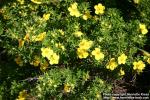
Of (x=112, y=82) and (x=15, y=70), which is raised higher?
(x=15, y=70)

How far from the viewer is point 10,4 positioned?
16.1ft

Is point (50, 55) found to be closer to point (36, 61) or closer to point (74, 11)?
point (36, 61)

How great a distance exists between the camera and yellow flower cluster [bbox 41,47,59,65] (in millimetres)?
4088

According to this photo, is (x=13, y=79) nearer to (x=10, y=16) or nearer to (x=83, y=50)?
(x=10, y=16)

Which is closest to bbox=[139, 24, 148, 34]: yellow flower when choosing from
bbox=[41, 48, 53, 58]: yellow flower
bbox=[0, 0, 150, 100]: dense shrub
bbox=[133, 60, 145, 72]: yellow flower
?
bbox=[0, 0, 150, 100]: dense shrub

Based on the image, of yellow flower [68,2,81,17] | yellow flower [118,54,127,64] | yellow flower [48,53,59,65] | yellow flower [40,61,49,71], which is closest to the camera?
yellow flower [118,54,127,64]

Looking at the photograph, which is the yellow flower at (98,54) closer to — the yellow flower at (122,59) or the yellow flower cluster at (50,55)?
the yellow flower at (122,59)

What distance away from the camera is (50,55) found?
4.11 m

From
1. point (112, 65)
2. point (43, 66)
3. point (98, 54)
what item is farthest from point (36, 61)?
point (112, 65)

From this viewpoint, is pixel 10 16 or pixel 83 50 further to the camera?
pixel 10 16

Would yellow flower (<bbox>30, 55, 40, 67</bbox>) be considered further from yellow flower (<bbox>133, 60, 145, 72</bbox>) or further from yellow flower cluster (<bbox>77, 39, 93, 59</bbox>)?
yellow flower (<bbox>133, 60, 145, 72</bbox>)

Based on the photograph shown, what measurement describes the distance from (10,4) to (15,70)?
892 mm

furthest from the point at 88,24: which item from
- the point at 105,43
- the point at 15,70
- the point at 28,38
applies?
the point at 15,70

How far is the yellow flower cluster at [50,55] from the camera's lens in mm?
4088
